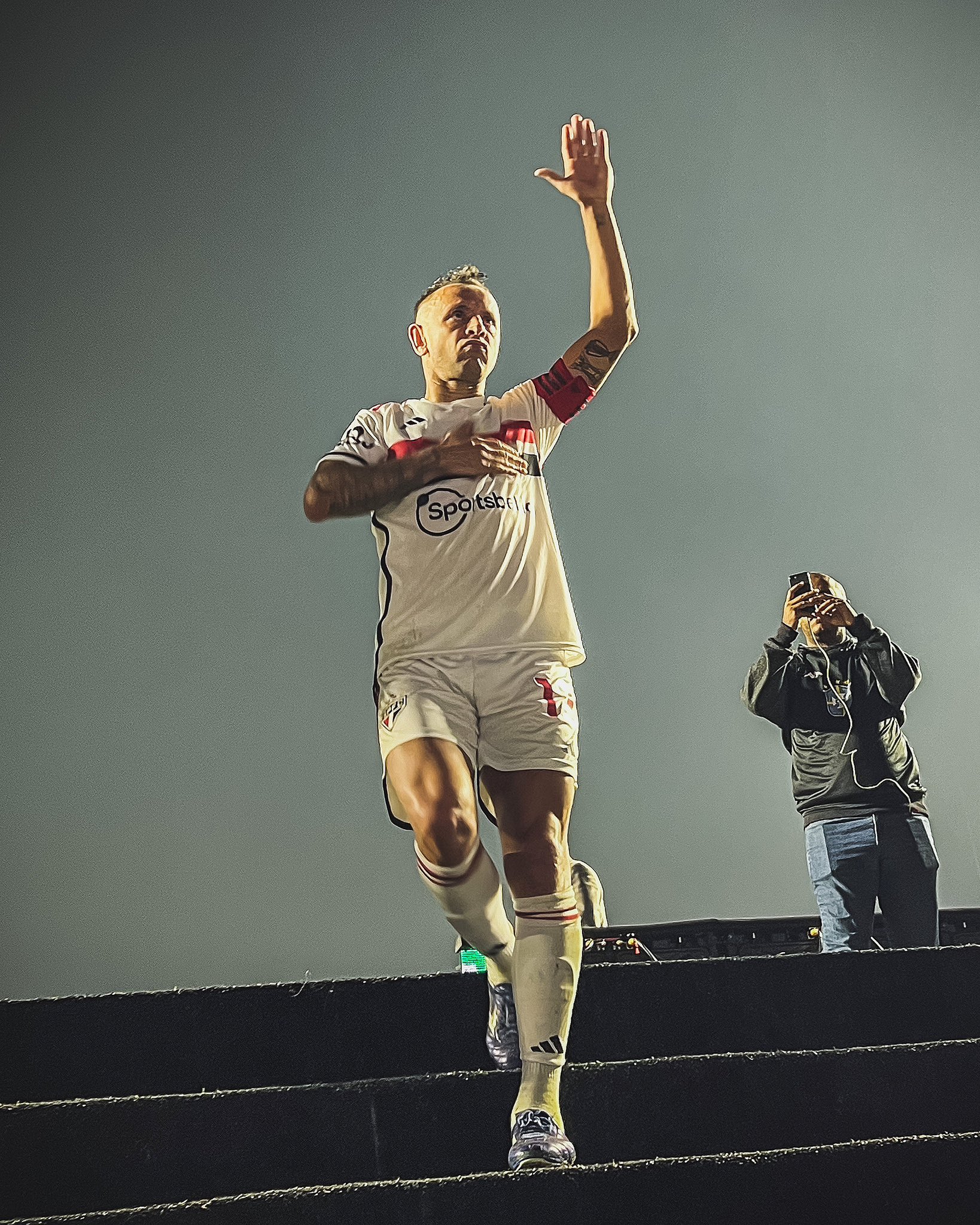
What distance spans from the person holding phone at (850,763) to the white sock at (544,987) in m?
1.80

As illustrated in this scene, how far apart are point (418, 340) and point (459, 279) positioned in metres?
0.18

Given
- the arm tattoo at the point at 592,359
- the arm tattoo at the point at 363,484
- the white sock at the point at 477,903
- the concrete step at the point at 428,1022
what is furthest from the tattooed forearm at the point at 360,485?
the concrete step at the point at 428,1022

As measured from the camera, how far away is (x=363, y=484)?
259 centimetres

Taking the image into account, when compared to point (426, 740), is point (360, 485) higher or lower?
higher

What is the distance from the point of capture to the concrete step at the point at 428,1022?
256 cm

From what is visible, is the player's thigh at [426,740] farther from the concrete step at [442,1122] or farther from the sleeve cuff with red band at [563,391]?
the sleeve cuff with red band at [563,391]

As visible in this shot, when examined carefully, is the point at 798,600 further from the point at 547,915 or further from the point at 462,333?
the point at 547,915

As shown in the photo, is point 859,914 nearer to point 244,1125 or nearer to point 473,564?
point 473,564

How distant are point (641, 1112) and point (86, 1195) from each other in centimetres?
107

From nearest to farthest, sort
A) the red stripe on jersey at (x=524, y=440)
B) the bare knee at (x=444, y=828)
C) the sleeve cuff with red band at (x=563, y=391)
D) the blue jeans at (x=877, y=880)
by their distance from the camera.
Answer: the bare knee at (x=444, y=828), the red stripe on jersey at (x=524, y=440), the sleeve cuff with red band at (x=563, y=391), the blue jeans at (x=877, y=880)

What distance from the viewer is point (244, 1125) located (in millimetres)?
2230

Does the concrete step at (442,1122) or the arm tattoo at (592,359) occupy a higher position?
the arm tattoo at (592,359)

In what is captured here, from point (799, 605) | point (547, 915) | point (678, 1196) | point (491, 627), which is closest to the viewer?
point (678, 1196)

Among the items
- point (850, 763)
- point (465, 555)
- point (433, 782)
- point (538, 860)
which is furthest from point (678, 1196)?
point (850, 763)
